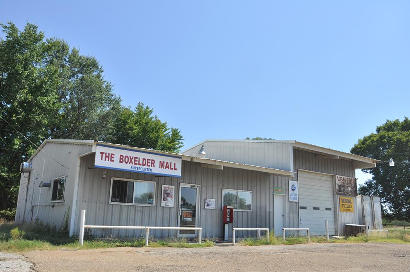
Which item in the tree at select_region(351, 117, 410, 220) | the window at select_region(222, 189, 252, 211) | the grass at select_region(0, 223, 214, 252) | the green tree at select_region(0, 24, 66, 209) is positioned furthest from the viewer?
the tree at select_region(351, 117, 410, 220)

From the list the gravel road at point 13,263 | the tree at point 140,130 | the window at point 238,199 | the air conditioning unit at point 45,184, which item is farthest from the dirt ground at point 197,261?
the tree at point 140,130

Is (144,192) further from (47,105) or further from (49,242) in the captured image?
(47,105)

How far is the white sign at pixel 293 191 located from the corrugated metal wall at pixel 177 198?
40 cm

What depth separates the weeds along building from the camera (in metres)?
12.6

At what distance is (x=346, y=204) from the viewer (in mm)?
21750

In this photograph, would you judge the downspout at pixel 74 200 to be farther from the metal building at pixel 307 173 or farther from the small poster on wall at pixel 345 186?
the small poster on wall at pixel 345 186

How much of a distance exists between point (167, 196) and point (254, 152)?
631 cm

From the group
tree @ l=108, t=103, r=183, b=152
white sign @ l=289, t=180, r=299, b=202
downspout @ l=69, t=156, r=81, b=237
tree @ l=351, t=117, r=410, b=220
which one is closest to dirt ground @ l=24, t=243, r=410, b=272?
downspout @ l=69, t=156, r=81, b=237

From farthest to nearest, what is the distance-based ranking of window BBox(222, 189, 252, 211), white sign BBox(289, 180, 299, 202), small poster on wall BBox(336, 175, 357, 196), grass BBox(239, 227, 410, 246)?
1. small poster on wall BBox(336, 175, 357, 196)
2. white sign BBox(289, 180, 299, 202)
3. window BBox(222, 189, 252, 211)
4. grass BBox(239, 227, 410, 246)

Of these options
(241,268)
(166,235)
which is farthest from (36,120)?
(241,268)

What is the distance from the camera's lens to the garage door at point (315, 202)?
1938 centimetres

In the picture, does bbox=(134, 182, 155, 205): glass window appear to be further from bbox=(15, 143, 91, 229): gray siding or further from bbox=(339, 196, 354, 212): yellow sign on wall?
bbox=(339, 196, 354, 212): yellow sign on wall

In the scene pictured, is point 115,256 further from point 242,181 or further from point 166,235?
point 242,181

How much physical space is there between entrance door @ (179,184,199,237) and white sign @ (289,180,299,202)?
5.53m
